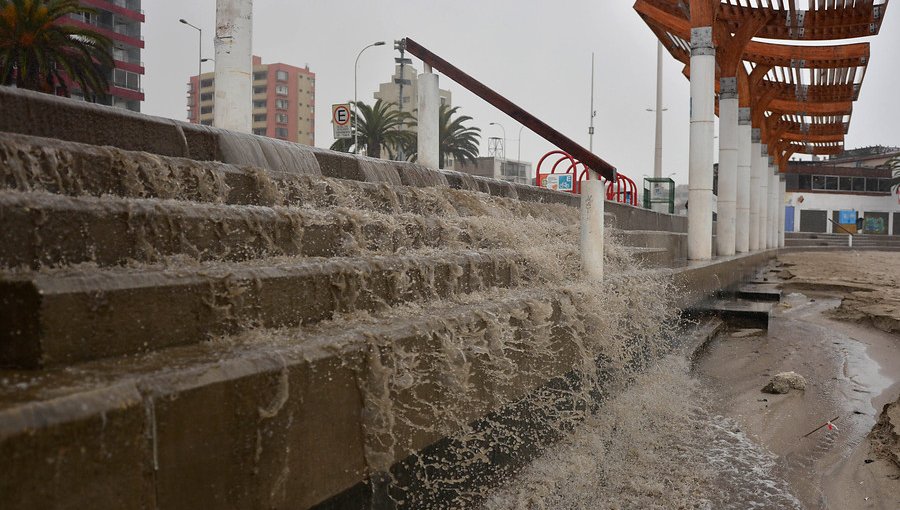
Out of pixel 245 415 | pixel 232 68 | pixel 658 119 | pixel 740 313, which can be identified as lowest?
pixel 740 313

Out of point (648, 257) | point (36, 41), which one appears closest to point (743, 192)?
point (648, 257)

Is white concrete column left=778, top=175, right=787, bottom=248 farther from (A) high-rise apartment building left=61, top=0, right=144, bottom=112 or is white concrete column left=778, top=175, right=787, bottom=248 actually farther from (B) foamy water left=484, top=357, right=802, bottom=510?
(A) high-rise apartment building left=61, top=0, right=144, bottom=112

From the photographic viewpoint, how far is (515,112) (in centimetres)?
709

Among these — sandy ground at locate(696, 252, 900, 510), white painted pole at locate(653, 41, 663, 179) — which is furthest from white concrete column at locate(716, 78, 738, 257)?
white painted pole at locate(653, 41, 663, 179)

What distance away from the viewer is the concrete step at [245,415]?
183 centimetres

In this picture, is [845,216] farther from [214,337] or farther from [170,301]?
[170,301]

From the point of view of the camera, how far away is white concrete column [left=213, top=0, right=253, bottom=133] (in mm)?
7895

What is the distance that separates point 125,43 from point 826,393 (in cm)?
5474

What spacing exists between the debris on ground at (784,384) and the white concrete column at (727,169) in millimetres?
14438

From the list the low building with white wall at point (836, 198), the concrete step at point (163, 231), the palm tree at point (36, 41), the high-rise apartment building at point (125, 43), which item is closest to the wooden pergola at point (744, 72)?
the concrete step at point (163, 231)

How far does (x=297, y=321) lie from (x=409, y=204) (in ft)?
10.6

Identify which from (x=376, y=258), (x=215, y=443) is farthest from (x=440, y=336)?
(x=215, y=443)

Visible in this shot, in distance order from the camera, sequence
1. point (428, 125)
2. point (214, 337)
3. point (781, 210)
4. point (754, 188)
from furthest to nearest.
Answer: point (781, 210) → point (754, 188) → point (428, 125) → point (214, 337)

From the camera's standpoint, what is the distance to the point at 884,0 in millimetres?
18656
